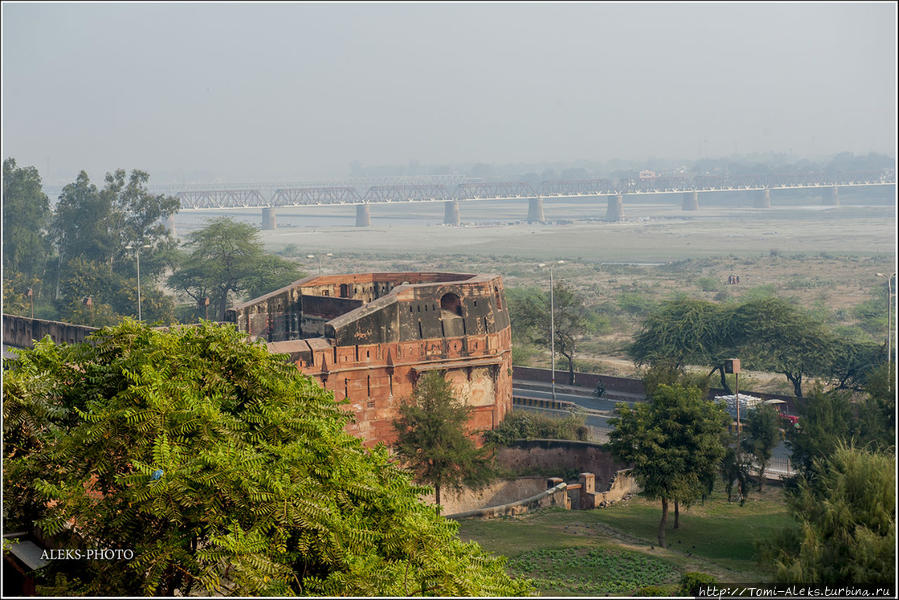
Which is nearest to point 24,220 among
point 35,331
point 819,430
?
point 35,331

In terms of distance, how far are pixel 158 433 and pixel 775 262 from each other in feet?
401

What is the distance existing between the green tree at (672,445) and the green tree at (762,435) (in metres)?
3.24

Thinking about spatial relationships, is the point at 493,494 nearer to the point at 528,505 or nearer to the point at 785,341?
the point at 528,505

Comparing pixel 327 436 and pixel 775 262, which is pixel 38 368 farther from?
pixel 775 262

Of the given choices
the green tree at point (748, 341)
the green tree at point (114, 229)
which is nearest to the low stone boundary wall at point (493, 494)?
the green tree at point (748, 341)

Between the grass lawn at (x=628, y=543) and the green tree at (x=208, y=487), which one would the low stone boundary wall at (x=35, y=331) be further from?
the green tree at (x=208, y=487)

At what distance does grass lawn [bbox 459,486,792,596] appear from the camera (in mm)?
28297

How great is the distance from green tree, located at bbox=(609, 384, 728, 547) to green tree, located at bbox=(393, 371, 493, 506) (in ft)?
18.3

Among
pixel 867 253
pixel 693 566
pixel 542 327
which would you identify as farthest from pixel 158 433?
pixel 867 253

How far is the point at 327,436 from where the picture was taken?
17438 mm

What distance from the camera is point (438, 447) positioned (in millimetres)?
36500

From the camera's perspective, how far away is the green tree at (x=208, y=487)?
14148 millimetres

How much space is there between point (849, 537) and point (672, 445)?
1103 cm

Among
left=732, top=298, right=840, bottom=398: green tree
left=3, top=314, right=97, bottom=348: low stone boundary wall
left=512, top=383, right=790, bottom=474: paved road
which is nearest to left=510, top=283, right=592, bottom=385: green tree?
left=512, top=383, right=790, bottom=474: paved road
